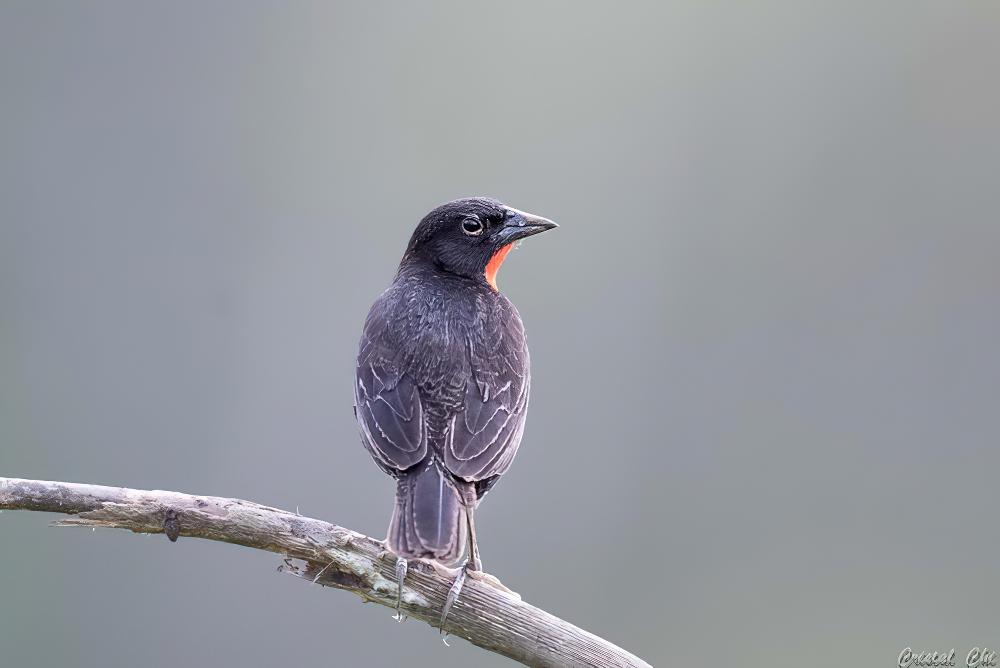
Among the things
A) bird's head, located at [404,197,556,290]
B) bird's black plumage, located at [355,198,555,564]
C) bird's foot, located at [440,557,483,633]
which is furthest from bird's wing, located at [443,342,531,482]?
bird's head, located at [404,197,556,290]

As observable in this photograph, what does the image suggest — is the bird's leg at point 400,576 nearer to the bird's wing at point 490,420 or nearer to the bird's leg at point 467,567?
the bird's leg at point 467,567

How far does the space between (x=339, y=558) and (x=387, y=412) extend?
61 centimetres

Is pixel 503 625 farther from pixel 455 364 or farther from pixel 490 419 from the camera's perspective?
pixel 455 364

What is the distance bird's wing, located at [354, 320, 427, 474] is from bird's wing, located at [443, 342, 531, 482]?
12cm

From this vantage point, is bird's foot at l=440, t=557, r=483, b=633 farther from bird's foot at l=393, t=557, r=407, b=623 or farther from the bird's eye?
the bird's eye

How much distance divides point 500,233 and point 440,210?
10.8 inches

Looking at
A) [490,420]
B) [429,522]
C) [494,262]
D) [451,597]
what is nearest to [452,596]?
[451,597]

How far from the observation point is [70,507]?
2910 millimetres


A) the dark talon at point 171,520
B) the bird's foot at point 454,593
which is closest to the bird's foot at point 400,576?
the bird's foot at point 454,593

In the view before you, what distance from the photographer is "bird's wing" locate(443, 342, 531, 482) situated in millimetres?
3290

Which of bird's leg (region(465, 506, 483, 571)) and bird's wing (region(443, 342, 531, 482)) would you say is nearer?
bird's leg (region(465, 506, 483, 571))

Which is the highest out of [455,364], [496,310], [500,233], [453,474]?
[500,233]

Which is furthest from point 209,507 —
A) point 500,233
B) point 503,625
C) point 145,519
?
point 500,233

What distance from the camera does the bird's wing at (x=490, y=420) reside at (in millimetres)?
3290
